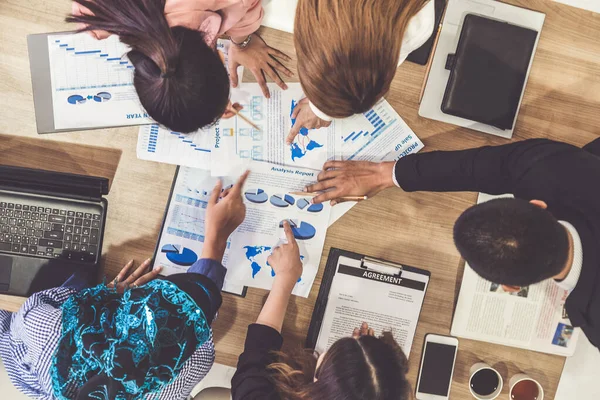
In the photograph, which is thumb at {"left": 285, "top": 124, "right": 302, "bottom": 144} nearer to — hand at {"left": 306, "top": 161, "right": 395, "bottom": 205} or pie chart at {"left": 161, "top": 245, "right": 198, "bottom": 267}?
hand at {"left": 306, "top": 161, "right": 395, "bottom": 205}

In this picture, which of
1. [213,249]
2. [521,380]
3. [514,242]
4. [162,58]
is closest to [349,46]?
[162,58]

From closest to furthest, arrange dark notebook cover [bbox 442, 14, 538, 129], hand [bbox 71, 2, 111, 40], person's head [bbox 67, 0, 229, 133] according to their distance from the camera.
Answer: person's head [bbox 67, 0, 229, 133]
hand [bbox 71, 2, 111, 40]
dark notebook cover [bbox 442, 14, 538, 129]

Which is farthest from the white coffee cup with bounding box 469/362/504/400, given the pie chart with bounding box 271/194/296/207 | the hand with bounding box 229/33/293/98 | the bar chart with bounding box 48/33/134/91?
the bar chart with bounding box 48/33/134/91

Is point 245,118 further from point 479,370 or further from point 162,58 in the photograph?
point 479,370

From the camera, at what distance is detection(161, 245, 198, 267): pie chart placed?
104 cm

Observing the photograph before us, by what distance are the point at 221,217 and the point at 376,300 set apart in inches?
15.6

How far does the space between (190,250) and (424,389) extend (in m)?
0.62

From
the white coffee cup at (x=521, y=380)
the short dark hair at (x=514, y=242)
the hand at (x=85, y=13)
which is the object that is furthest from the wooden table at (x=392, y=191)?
the short dark hair at (x=514, y=242)

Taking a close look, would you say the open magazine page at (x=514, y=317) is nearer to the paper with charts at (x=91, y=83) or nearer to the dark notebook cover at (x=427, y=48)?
the dark notebook cover at (x=427, y=48)

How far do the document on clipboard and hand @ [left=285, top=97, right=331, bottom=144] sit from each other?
277mm

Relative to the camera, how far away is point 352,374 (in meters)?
0.89

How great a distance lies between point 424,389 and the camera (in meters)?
1.06

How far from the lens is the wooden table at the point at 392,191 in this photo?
3.33 ft

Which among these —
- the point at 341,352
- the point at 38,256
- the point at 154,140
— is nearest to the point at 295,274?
the point at 341,352
